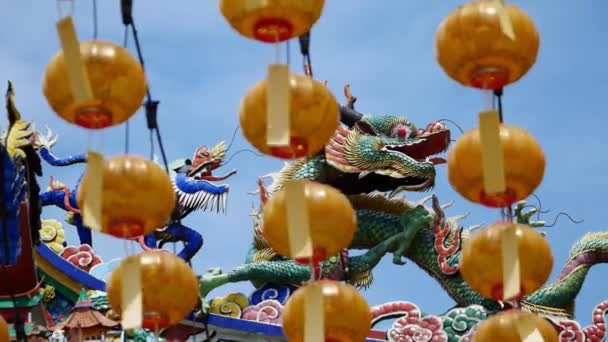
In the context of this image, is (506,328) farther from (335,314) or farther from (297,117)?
(297,117)

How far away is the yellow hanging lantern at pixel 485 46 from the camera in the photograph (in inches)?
290

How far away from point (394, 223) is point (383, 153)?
0.66 metres

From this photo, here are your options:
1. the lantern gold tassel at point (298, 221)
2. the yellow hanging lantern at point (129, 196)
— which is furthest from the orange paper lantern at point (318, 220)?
the yellow hanging lantern at point (129, 196)

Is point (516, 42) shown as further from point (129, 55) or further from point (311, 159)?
point (311, 159)

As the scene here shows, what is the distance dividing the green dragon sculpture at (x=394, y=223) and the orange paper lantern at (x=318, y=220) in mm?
7818

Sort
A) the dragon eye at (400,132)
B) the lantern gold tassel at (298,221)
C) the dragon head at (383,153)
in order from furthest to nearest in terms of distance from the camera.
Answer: the dragon eye at (400,132), the dragon head at (383,153), the lantern gold tassel at (298,221)

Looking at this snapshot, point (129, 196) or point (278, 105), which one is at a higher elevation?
point (278, 105)

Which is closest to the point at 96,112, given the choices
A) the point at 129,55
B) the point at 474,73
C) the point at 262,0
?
the point at 129,55

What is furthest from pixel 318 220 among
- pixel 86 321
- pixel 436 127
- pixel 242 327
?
pixel 436 127

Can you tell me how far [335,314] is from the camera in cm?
740

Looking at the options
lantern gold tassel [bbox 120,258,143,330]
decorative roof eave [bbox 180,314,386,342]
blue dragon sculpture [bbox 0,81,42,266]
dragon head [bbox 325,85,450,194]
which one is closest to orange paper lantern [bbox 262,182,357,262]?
lantern gold tassel [bbox 120,258,143,330]

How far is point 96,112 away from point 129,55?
0.95 feet

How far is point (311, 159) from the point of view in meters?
16.3

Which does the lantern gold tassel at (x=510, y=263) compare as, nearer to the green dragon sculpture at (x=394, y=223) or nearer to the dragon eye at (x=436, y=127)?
the green dragon sculpture at (x=394, y=223)
